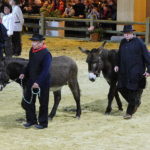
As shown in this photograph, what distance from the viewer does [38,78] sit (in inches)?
425

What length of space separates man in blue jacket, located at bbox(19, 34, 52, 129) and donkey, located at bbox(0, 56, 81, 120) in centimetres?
35

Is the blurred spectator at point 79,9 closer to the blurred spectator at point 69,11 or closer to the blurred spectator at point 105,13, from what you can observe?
the blurred spectator at point 69,11

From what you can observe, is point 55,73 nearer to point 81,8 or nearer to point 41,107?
point 41,107

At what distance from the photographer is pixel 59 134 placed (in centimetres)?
1067

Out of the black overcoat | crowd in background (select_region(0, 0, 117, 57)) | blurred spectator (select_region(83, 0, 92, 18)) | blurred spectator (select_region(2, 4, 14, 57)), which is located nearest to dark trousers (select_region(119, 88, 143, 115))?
the black overcoat

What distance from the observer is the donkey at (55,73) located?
37.7ft

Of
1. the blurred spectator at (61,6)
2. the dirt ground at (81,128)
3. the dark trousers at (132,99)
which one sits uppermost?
the blurred spectator at (61,6)

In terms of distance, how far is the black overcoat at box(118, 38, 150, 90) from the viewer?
1202 centimetres

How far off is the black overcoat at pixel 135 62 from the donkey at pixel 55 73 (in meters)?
1.04

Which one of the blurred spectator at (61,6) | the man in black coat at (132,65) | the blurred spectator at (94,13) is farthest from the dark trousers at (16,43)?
the man in black coat at (132,65)

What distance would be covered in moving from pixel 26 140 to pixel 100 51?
124 inches

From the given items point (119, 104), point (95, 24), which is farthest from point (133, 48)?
point (95, 24)

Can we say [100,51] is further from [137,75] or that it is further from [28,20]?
[28,20]

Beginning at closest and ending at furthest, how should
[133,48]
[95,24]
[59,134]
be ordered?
[59,134] < [133,48] < [95,24]
